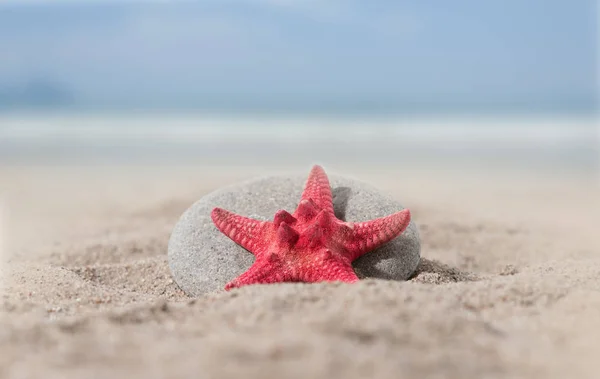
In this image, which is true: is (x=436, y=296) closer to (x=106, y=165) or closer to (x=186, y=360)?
(x=186, y=360)

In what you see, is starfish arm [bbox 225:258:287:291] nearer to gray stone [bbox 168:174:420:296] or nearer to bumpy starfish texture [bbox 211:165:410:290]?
bumpy starfish texture [bbox 211:165:410:290]

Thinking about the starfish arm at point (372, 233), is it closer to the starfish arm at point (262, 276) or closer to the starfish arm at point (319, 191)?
the starfish arm at point (319, 191)

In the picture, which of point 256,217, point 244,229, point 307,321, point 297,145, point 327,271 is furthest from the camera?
point 297,145

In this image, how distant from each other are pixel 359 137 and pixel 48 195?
30.9 ft

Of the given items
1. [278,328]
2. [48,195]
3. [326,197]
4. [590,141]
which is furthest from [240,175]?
[590,141]

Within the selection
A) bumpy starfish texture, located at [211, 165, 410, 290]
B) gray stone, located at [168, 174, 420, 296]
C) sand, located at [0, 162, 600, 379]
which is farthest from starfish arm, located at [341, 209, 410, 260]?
sand, located at [0, 162, 600, 379]

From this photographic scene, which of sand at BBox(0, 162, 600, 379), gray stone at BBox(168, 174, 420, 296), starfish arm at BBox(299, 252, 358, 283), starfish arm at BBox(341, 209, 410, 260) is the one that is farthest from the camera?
gray stone at BBox(168, 174, 420, 296)

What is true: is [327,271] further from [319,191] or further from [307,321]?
[307,321]

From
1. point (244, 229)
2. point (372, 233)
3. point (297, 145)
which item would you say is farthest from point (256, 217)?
point (297, 145)

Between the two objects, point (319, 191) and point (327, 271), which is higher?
point (319, 191)

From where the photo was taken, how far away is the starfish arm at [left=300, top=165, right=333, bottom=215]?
12.1 ft

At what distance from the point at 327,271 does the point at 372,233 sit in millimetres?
450

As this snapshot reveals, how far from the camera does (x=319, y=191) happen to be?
12.5ft

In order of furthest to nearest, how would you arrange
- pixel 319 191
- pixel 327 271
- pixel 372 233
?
1. pixel 319 191
2. pixel 372 233
3. pixel 327 271
